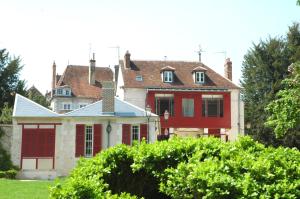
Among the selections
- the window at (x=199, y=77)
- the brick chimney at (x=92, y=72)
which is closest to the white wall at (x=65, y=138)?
the window at (x=199, y=77)

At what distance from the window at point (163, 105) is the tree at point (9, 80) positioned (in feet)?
41.8

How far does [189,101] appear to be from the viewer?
144ft

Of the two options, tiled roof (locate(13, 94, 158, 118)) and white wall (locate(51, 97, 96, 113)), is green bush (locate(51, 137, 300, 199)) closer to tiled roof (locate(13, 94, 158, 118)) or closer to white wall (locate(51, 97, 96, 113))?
tiled roof (locate(13, 94, 158, 118))

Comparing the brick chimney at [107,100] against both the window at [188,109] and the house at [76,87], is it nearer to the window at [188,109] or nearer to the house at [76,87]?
the window at [188,109]

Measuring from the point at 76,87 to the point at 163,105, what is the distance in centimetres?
1906

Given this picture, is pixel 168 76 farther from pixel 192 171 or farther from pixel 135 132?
pixel 192 171

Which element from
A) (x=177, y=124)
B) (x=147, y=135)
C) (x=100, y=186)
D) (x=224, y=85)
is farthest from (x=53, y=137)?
(x=100, y=186)

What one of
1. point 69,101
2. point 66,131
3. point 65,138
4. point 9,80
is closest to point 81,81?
point 69,101

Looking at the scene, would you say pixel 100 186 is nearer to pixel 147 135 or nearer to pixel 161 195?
pixel 161 195

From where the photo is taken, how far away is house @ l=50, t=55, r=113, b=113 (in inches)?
2318

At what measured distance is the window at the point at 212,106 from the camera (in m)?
43.7

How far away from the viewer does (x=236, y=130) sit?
4409 cm

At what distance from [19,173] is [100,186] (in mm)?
24569

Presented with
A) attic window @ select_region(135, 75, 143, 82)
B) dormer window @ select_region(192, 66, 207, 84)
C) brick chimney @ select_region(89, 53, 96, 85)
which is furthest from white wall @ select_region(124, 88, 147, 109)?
brick chimney @ select_region(89, 53, 96, 85)
